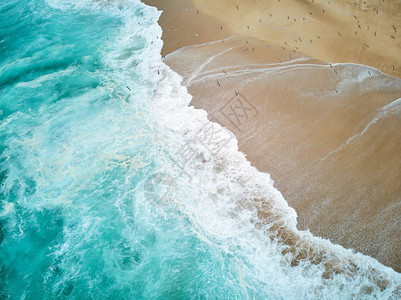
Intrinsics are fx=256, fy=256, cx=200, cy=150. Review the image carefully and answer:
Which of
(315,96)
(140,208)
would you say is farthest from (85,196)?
(315,96)

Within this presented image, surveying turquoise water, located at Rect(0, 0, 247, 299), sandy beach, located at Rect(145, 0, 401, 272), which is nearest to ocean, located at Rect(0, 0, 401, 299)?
turquoise water, located at Rect(0, 0, 247, 299)

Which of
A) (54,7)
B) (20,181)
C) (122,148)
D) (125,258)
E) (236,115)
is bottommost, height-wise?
(125,258)

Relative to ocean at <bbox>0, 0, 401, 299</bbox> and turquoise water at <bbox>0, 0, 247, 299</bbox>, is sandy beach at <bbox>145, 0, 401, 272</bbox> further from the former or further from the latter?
turquoise water at <bbox>0, 0, 247, 299</bbox>

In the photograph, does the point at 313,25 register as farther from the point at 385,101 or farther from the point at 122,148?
the point at 122,148

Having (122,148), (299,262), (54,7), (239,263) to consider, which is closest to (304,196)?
(299,262)

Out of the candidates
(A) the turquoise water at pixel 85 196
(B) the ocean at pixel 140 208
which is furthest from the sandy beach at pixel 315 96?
(A) the turquoise water at pixel 85 196

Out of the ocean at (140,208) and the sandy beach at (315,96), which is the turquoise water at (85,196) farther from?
the sandy beach at (315,96)
